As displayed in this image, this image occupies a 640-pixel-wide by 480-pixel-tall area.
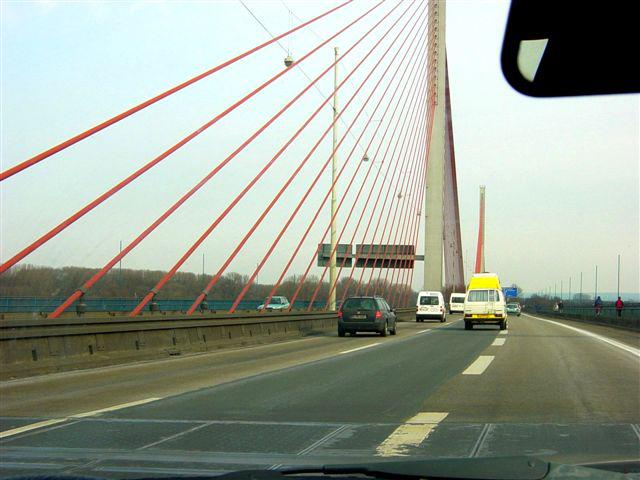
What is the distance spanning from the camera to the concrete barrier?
43.2 ft

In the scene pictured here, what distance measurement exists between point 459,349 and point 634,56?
1719 centimetres

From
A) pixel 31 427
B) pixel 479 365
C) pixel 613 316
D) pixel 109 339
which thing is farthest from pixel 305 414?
pixel 613 316

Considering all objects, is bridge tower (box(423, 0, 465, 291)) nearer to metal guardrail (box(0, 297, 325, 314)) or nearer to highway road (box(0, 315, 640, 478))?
metal guardrail (box(0, 297, 325, 314))

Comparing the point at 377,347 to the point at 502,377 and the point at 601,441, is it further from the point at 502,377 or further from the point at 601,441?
the point at 601,441

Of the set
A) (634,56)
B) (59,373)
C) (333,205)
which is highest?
(333,205)

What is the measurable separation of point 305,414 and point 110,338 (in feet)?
25.2

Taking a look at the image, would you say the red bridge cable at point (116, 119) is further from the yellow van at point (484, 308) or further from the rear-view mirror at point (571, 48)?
the yellow van at point (484, 308)

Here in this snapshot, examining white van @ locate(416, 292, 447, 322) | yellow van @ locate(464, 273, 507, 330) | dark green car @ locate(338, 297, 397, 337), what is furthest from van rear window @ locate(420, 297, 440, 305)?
Answer: dark green car @ locate(338, 297, 397, 337)

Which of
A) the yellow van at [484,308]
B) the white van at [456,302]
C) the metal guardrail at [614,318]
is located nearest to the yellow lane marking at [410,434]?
the yellow van at [484,308]

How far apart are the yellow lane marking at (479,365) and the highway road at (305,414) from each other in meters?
0.06

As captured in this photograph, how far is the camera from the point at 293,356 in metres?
17.8

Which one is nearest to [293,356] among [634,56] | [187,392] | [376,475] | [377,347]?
[377,347]

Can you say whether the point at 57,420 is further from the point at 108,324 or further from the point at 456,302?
the point at 456,302

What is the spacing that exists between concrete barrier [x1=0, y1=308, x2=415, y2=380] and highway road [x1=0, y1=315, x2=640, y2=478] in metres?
0.54
